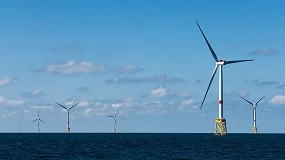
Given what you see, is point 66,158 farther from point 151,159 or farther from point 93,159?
point 151,159

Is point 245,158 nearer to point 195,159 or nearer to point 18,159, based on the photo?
point 195,159

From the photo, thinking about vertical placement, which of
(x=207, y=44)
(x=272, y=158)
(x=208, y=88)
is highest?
(x=207, y=44)

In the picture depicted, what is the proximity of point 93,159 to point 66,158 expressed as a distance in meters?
7.22

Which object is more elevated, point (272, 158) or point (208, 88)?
point (208, 88)

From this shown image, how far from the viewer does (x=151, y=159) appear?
111688 mm

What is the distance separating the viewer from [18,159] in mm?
112250

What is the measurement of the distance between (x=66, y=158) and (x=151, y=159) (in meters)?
18.2

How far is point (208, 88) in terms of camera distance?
607 feet

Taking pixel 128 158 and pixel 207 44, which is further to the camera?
pixel 207 44

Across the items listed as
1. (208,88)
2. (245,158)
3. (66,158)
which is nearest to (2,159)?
(66,158)

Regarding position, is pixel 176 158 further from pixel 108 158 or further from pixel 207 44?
pixel 207 44

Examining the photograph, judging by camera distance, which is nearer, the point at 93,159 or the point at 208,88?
the point at 93,159

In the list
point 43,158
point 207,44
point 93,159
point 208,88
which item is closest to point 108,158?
point 93,159

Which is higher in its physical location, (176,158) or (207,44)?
Answer: (207,44)
